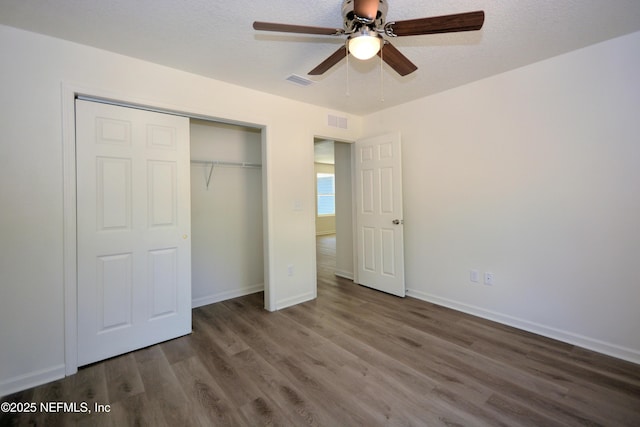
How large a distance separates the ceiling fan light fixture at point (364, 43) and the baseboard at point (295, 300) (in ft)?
8.91

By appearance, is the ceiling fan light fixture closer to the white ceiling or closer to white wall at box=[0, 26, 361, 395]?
the white ceiling

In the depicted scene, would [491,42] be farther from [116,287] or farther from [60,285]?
[60,285]

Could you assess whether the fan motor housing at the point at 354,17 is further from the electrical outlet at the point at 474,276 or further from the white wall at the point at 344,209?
the white wall at the point at 344,209

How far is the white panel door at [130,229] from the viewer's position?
2270 mm

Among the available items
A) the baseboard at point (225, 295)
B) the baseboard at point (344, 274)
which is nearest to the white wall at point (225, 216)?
the baseboard at point (225, 295)

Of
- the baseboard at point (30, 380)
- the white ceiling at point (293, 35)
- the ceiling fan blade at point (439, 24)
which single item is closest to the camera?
the ceiling fan blade at point (439, 24)

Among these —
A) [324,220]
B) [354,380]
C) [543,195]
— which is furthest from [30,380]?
[324,220]

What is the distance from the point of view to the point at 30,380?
2.02 meters

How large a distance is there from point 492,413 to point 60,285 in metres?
3.08

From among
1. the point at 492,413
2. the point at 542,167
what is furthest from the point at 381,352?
the point at 542,167

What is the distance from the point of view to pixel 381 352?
240 cm

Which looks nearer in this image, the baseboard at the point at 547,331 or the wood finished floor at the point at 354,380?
the wood finished floor at the point at 354,380

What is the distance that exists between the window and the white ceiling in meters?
6.99

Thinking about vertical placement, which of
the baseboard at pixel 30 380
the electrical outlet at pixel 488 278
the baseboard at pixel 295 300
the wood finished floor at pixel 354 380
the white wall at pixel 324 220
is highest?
the white wall at pixel 324 220
